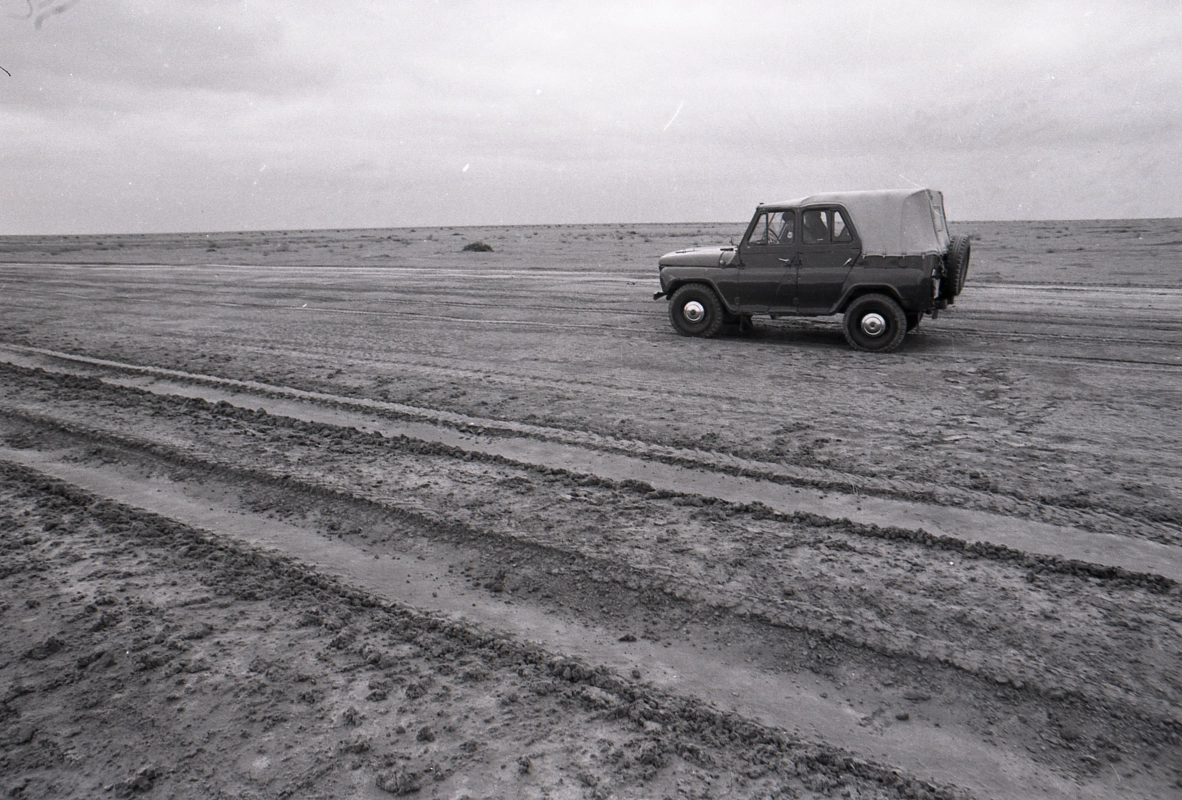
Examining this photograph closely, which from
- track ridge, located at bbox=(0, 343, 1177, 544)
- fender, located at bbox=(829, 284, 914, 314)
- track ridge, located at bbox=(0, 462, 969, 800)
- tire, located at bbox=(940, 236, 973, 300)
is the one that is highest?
tire, located at bbox=(940, 236, 973, 300)

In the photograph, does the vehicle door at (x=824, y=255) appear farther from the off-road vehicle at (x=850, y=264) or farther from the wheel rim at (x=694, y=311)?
the wheel rim at (x=694, y=311)

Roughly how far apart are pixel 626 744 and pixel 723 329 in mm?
9553

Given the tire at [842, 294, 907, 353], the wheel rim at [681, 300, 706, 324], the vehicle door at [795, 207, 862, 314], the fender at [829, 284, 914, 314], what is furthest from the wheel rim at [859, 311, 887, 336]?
the wheel rim at [681, 300, 706, 324]

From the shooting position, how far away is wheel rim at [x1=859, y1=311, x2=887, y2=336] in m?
9.90

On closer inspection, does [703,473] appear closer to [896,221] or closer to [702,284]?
[896,221]

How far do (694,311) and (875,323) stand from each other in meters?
2.73

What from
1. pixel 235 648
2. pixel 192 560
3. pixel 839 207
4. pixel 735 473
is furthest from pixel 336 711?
pixel 839 207

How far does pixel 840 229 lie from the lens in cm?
1014

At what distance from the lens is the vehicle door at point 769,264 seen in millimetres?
10469

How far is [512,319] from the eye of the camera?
13.6 meters

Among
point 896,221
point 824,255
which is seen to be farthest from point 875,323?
point 896,221

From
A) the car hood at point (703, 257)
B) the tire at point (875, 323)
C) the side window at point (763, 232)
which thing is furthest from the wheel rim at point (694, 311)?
the tire at point (875, 323)

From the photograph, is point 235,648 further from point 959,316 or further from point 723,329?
point 959,316

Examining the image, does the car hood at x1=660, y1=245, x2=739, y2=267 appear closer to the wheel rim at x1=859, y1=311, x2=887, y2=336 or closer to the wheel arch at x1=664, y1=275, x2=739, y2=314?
the wheel arch at x1=664, y1=275, x2=739, y2=314
